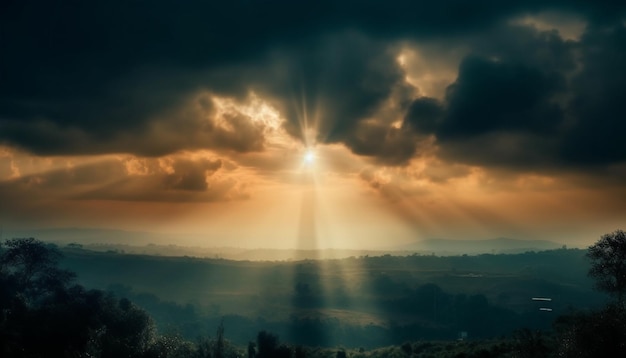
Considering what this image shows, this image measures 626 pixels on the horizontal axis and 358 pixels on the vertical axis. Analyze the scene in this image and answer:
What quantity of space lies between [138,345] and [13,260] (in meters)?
60.1

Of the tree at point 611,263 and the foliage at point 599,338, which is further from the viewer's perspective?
the tree at point 611,263

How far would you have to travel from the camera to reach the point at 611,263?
9425cm

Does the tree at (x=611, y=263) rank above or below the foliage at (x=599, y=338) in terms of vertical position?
above

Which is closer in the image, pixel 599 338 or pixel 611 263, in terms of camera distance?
pixel 599 338

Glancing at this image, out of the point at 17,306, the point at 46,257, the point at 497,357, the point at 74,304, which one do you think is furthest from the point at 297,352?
the point at 46,257

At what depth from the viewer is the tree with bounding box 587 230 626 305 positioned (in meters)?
92.8

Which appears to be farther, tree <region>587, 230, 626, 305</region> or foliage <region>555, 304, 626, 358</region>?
tree <region>587, 230, 626, 305</region>

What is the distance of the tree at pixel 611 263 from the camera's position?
92.8 m

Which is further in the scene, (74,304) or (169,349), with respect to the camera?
(74,304)

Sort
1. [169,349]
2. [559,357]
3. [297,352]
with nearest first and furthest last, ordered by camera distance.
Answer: [559,357]
[169,349]
[297,352]

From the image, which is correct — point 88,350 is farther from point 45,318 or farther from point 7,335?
point 45,318

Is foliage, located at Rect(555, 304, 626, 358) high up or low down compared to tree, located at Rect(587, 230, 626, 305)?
down

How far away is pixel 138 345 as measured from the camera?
331 ft

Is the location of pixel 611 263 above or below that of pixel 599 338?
above
